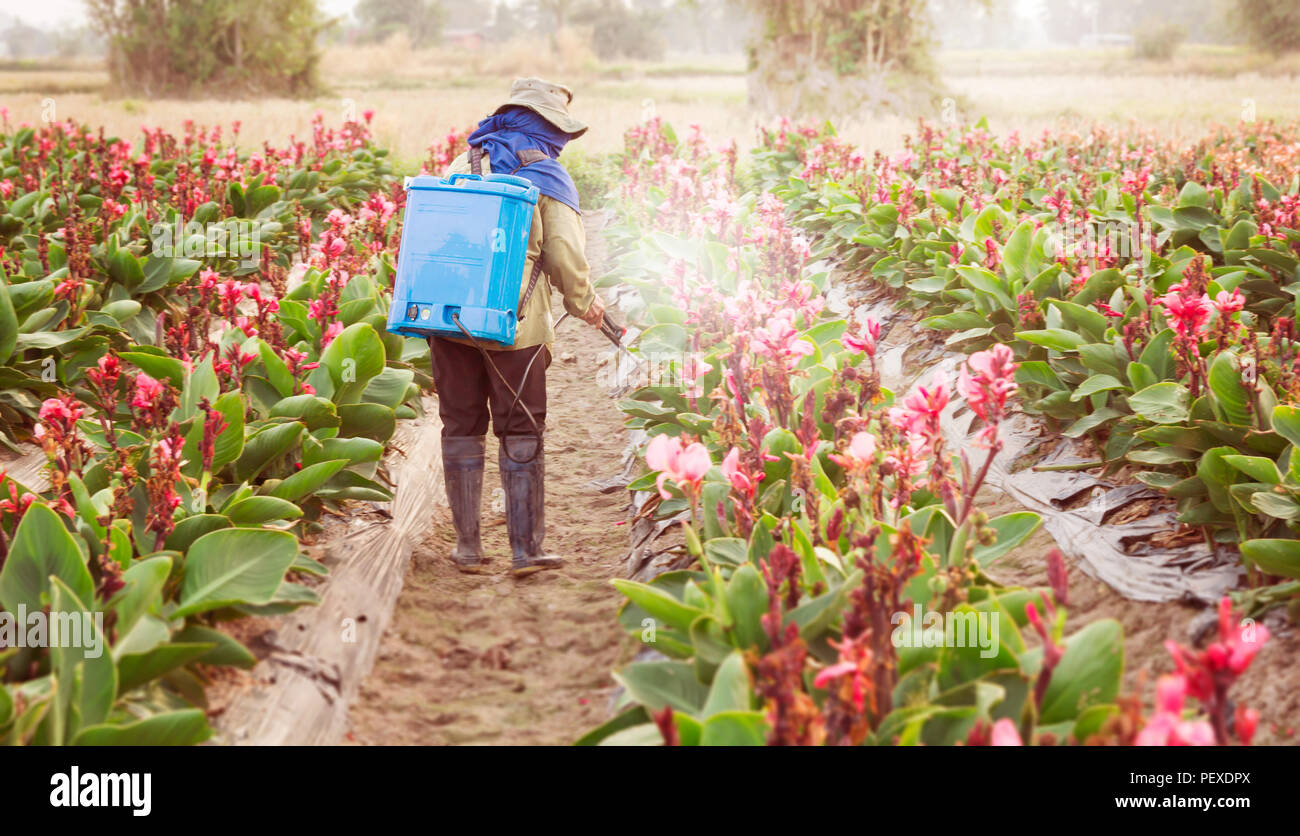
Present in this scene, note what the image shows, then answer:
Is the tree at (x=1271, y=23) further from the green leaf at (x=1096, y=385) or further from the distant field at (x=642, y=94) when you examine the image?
the green leaf at (x=1096, y=385)

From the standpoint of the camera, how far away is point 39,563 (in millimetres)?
2566

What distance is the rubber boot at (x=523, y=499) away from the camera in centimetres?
416

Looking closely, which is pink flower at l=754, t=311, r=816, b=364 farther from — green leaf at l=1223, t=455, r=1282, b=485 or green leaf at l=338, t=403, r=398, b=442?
green leaf at l=338, t=403, r=398, b=442

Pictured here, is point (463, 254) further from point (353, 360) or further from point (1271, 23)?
point (1271, 23)

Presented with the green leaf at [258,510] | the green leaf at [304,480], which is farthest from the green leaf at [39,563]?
the green leaf at [304,480]

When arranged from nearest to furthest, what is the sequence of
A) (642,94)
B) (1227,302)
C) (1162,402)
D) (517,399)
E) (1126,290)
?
(1227,302), (1162,402), (517,399), (1126,290), (642,94)

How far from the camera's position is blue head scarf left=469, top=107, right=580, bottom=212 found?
12.9ft

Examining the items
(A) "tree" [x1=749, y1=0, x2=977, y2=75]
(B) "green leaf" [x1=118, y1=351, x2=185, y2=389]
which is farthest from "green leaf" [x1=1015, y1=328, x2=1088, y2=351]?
(A) "tree" [x1=749, y1=0, x2=977, y2=75]

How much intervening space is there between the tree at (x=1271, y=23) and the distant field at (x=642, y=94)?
74cm

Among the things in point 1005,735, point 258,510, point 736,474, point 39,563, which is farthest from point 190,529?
point 1005,735

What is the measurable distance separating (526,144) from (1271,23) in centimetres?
3982

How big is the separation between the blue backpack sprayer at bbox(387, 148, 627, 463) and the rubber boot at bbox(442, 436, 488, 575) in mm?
611

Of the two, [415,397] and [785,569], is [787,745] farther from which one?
[415,397]
